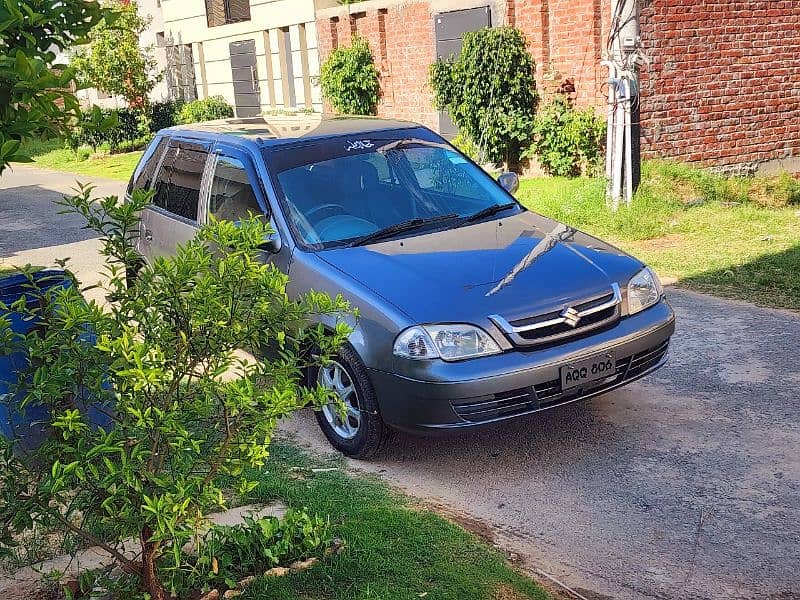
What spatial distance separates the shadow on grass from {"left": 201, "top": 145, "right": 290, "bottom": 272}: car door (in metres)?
4.28

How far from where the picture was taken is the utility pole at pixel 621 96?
436 inches

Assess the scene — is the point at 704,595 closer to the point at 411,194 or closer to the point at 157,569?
the point at 157,569

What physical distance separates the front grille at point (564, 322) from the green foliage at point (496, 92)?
8.80m

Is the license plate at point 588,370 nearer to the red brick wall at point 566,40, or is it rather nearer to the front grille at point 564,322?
the front grille at point 564,322

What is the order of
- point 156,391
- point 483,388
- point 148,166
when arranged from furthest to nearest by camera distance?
point 148,166, point 483,388, point 156,391

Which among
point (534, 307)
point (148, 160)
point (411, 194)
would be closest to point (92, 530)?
point (534, 307)

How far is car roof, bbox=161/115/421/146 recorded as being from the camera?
6.37m

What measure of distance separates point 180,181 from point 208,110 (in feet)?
59.5

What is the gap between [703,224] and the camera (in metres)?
10.5

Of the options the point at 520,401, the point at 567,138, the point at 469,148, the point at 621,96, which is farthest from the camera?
the point at 469,148

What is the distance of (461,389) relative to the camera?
15.4ft

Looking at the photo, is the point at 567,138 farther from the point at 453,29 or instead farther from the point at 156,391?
the point at 156,391

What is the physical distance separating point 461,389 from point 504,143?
973cm

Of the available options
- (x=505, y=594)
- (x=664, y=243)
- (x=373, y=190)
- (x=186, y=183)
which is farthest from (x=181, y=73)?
(x=505, y=594)
